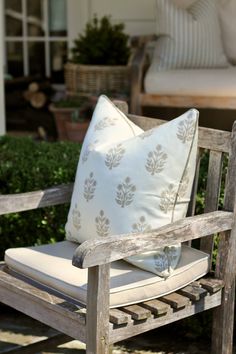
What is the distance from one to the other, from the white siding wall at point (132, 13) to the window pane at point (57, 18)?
41 centimetres

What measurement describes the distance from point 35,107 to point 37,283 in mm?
3254

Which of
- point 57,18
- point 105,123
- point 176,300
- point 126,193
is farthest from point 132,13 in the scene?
point 176,300

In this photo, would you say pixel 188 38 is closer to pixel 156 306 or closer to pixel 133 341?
pixel 133 341

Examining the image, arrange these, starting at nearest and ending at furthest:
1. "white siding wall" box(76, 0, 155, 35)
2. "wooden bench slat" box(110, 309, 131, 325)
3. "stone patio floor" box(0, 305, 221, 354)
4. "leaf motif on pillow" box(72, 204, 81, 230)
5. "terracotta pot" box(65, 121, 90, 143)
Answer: "wooden bench slat" box(110, 309, 131, 325) → "leaf motif on pillow" box(72, 204, 81, 230) → "stone patio floor" box(0, 305, 221, 354) → "terracotta pot" box(65, 121, 90, 143) → "white siding wall" box(76, 0, 155, 35)

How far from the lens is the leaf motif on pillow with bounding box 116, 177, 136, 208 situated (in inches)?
98.4

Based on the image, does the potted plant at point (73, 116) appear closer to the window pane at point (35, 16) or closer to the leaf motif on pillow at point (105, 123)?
the window pane at point (35, 16)

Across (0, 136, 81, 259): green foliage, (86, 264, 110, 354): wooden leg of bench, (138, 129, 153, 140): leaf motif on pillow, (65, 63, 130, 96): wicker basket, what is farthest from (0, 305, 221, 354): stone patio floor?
(65, 63, 130, 96): wicker basket

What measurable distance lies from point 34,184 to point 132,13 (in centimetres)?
240

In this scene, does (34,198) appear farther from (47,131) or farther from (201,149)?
(47,131)

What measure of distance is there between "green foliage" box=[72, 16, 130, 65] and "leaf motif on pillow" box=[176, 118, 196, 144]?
2408 millimetres

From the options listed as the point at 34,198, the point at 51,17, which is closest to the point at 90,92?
the point at 51,17

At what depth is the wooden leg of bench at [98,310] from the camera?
2.20m

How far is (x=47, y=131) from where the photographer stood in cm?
551

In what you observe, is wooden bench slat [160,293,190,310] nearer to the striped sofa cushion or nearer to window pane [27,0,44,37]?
the striped sofa cushion
